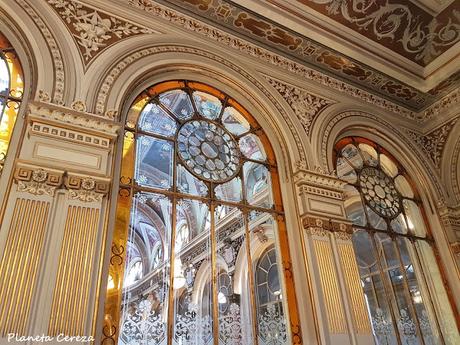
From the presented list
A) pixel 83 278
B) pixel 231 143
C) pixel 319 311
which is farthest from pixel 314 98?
pixel 83 278

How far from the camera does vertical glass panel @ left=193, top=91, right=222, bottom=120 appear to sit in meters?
5.30

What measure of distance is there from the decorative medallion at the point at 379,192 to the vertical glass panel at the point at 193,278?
291 centimetres

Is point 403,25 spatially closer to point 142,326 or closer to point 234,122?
point 234,122

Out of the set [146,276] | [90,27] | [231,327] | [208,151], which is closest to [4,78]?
[90,27]

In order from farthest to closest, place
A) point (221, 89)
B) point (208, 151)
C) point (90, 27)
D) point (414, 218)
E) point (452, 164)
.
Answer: point (452, 164)
point (414, 218)
point (221, 89)
point (208, 151)
point (90, 27)

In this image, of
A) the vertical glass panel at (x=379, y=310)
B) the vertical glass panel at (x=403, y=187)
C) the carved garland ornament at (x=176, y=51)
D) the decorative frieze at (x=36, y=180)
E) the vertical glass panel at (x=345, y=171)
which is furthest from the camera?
the vertical glass panel at (x=403, y=187)

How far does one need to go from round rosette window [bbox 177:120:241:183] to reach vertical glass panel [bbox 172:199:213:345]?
497 mm

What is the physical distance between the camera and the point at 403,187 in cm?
688

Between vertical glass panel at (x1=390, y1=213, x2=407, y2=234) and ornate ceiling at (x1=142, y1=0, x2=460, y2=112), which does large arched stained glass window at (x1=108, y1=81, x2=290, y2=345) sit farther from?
vertical glass panel at (x1=390, y1=213, x2=407, y2=234)

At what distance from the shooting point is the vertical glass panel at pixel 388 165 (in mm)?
6894

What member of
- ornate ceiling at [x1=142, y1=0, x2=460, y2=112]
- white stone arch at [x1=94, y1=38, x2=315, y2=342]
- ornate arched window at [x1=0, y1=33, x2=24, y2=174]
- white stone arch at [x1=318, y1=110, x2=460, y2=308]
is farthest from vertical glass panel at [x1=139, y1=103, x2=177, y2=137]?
white stone arch at [x1=318, y1=110, x2=460, y2=308]

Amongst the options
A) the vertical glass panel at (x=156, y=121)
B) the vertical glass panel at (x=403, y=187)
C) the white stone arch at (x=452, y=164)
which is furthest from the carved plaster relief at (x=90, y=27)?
the white stone arch at (x=452, y=164)

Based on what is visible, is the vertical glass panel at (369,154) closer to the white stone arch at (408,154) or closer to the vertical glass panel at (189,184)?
the white stone arch at (408,154)

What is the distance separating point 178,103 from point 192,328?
2714mm
